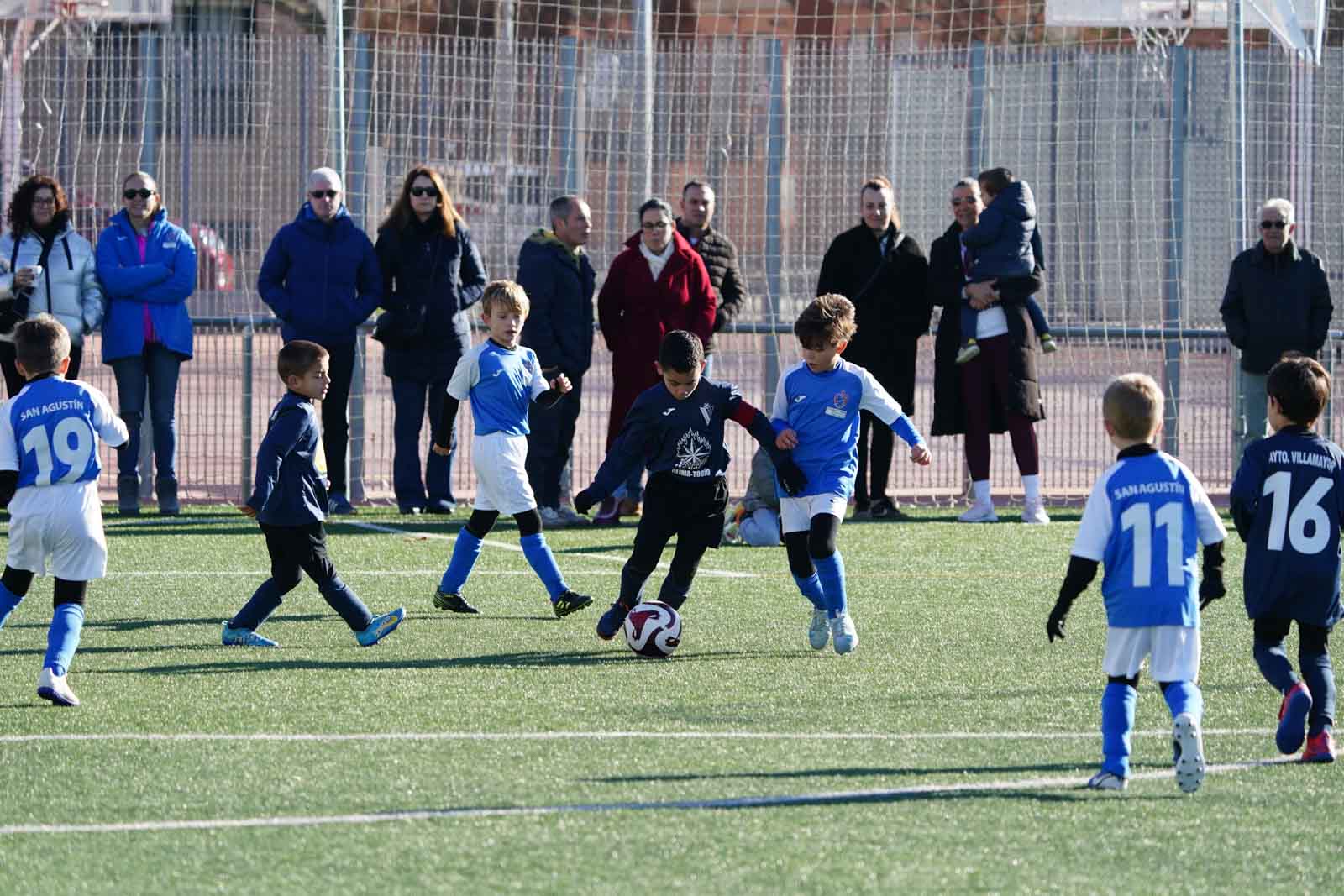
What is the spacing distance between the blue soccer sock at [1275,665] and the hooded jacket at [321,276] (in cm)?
739

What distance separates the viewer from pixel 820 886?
173 inches

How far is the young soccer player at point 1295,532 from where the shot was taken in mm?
5852

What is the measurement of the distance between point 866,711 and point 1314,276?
7.22m

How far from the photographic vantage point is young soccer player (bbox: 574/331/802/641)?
775 centimetres

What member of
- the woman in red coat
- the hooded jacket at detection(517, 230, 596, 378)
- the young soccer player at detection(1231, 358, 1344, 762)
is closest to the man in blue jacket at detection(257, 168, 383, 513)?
the hooded jacket at detection(517, 230, 596, 378)

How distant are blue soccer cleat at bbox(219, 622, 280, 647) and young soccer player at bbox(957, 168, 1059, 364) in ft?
19.3

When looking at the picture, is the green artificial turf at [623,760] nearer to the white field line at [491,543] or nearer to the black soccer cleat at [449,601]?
the black soccer cleat at [449,601]

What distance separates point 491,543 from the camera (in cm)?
1141

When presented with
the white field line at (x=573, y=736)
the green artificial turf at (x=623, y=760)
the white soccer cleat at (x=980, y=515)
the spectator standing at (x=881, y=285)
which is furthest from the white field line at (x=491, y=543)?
the white field line at (x=573, y=736)

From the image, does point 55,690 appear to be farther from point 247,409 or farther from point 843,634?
point 247,409

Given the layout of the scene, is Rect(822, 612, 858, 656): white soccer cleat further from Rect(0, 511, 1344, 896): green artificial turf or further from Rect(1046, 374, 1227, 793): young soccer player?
Rect(1046, 374, 1227, 793): young soccer player

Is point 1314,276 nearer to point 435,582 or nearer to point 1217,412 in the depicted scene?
point 1217,412

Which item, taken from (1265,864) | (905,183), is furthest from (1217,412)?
(1265,864)

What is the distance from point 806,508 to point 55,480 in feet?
9.33
